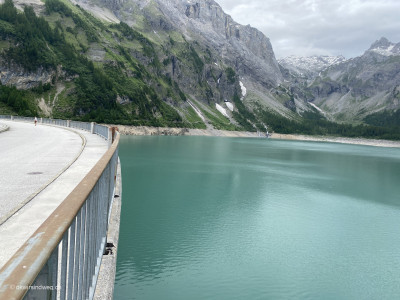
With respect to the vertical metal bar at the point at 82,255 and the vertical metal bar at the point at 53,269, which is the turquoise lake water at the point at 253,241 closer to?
the vertical metal bar at the point at 82,255

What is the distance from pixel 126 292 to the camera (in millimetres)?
16125

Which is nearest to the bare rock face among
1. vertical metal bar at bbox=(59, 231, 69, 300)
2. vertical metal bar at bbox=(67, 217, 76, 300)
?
vertical metal bar at bbox=(67, 217, 76, 300)

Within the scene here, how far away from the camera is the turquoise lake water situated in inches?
704

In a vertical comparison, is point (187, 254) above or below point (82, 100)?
below

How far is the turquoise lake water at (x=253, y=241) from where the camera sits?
17.9 m

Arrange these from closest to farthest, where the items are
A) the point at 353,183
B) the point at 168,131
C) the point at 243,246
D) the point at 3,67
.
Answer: the point at 243,246 → the point at 353,183 → the point at 3,67 → the point at 168,131

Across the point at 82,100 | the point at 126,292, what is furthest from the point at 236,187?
the point at 82,100

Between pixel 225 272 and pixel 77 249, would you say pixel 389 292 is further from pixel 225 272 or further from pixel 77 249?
pixel 77 249

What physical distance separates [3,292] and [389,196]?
2045 inches

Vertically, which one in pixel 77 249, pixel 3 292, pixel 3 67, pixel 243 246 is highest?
pixel 3 67

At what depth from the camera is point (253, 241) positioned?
82.2ft

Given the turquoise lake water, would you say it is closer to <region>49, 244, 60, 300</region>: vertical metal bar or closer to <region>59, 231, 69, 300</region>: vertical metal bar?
<region>59, 231, 69, 300</region>: vertical metal bar

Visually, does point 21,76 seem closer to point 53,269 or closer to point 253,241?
point 253,241

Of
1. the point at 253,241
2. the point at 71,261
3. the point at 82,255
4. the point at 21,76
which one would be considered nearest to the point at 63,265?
the point at 71,261
